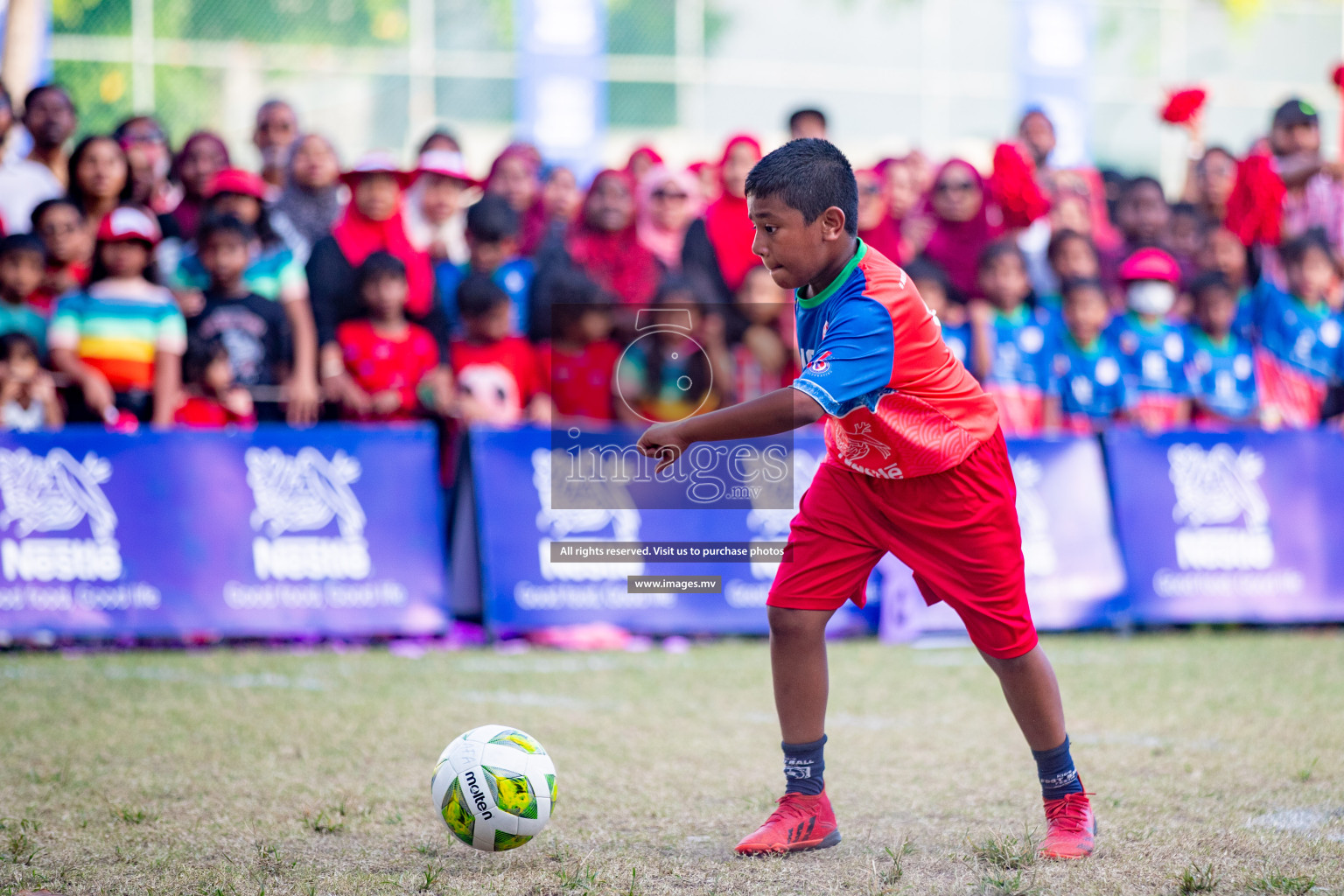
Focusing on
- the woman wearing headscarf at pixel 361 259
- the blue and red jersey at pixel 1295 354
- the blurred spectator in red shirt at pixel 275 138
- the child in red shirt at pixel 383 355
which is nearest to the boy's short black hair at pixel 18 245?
the woman wearing headscarf at pixel 361 259

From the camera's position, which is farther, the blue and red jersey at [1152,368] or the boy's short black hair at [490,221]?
the blue and red jersey at [1152,368]

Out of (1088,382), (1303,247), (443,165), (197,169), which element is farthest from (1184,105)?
(197,169)

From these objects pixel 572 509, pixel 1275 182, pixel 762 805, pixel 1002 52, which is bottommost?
pixel 762 805

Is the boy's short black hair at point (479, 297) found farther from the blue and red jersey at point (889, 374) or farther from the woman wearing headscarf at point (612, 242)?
the blue and red jersey at point (889, 374)

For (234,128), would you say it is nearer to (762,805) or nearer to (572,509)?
(572,509)

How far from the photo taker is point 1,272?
7656 mm

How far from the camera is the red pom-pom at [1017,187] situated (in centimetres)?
936

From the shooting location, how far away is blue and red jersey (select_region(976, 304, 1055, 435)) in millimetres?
8727

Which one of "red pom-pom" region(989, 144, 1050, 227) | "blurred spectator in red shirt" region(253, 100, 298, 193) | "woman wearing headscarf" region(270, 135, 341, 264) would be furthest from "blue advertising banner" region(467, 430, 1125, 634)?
"blurred spectator in red shirt" region(253, 100, 298, 193)

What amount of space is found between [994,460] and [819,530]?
509mm

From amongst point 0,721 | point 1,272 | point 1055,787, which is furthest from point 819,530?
point 1,272

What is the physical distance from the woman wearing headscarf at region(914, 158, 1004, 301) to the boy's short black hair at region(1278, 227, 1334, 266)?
1846 mm

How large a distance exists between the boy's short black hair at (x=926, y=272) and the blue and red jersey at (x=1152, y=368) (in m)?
1.17

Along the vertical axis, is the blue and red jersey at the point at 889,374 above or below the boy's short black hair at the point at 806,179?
below
